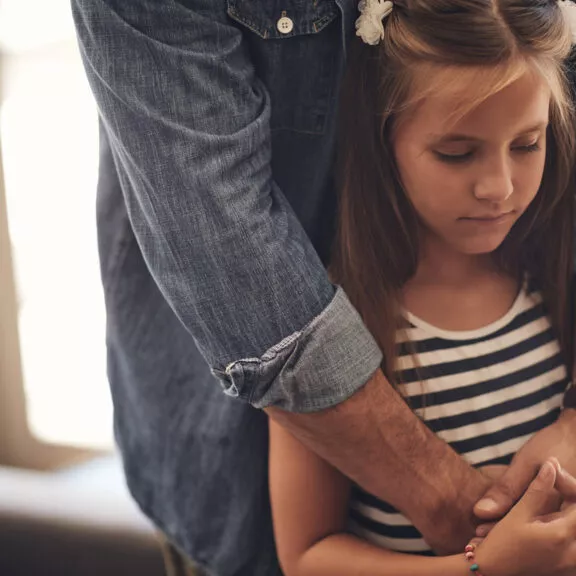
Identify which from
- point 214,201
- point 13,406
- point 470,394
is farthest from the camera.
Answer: point 13,406

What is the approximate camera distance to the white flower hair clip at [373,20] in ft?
2.92

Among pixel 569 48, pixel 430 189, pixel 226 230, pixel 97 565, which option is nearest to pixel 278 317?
pixel 226 230

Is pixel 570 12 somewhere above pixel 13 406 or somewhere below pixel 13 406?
above

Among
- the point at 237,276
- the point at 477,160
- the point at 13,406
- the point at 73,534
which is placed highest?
the point at 477,160

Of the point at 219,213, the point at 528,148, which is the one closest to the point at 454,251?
the point at 528,148

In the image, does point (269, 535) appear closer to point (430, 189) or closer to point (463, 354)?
point (463, 354)

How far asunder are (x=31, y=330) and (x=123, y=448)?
0.97 metres

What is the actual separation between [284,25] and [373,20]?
0.11 m

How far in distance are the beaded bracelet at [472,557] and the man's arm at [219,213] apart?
0.22 m

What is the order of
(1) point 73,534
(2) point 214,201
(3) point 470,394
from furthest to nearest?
(1) point 73,534
(3) point 470,394
(2) point 214,201

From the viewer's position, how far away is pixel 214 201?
31.7 inches

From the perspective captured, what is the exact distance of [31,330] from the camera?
6.50ft

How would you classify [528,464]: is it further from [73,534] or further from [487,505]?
[73,534]

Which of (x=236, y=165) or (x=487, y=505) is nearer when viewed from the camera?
(x=236, y=165)
